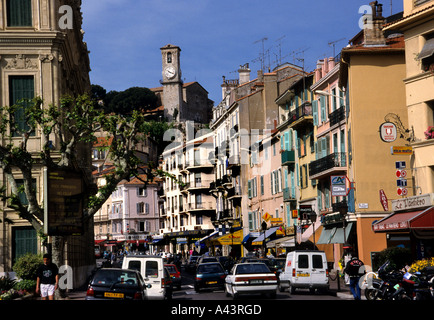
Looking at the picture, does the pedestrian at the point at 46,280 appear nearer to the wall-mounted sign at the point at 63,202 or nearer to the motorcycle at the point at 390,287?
the wall-mounted sign at the point at 63,202

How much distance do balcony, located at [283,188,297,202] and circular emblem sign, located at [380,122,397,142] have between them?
77.8ft

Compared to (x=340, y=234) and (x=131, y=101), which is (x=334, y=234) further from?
(x=131, y=101)

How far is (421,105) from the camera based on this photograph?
3369 cm

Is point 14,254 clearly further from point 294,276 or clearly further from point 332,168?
point 332,168

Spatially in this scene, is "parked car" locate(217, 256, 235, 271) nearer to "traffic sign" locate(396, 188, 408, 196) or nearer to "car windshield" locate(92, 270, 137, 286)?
"traffic sign" locate(396, 188, 408, 196)

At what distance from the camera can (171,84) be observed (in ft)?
581

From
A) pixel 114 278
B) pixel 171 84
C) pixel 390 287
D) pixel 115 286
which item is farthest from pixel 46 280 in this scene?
pixel 171 84

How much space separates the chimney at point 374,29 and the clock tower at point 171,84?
13022 centimetres

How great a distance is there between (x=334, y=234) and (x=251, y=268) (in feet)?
63.3

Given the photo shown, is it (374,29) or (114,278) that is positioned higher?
(374,29)

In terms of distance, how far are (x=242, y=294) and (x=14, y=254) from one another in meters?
14.2

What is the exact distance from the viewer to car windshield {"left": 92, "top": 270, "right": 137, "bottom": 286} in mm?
19750

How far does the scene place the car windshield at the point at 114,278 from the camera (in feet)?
64.8
